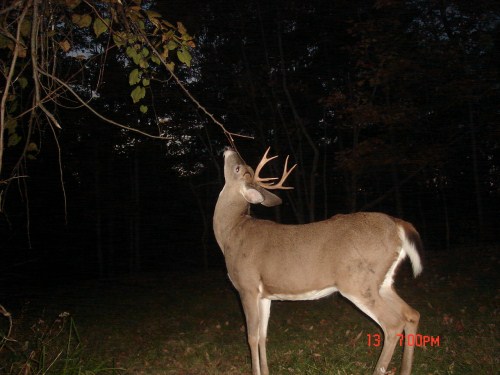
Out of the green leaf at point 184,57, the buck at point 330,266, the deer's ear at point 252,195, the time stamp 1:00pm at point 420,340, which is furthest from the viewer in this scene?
the deer's ear at point 252,195

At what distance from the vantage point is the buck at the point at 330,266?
14.4 feet

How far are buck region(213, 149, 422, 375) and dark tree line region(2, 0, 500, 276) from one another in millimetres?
1997

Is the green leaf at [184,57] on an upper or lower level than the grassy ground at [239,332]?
upper

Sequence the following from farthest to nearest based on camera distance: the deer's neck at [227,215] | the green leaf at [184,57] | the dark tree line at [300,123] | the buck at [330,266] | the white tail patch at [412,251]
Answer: the dark tree line at [300,123] → the deer's neck at [227,215] → the white tail patch at [412,251] → the buck at [330,266] → the green leaf at [184,57]

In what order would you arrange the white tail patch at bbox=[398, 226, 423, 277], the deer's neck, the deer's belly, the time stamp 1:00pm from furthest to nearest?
the deer's neck, the time stamp 1:00pm, the deer's belly, the white tail patch at bbox=[398, 226, 423, 277]

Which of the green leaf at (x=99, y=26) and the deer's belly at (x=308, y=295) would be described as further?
the deer's belly at (x=308, y=295)

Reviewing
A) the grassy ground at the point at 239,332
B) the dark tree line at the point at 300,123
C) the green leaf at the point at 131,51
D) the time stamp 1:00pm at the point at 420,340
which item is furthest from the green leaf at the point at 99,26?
the time stamp 1:00pm at the point at 420,340

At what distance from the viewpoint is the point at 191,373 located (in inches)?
205

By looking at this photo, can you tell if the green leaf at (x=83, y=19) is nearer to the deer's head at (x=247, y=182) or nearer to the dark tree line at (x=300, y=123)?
the dark tree line at (x=300, y=123)

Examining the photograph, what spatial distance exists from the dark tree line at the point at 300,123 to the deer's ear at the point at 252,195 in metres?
2.08

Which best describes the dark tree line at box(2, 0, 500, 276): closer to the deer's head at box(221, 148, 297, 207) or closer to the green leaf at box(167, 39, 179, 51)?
the green leaf at box(167, 39, 179, 51)

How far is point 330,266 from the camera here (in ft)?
15.0

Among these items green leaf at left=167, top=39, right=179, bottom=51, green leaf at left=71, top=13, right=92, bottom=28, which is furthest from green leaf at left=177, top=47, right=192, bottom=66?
green leaf at left=71, top=13, right=92, bottom=28

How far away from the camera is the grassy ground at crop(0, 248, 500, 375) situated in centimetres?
496
